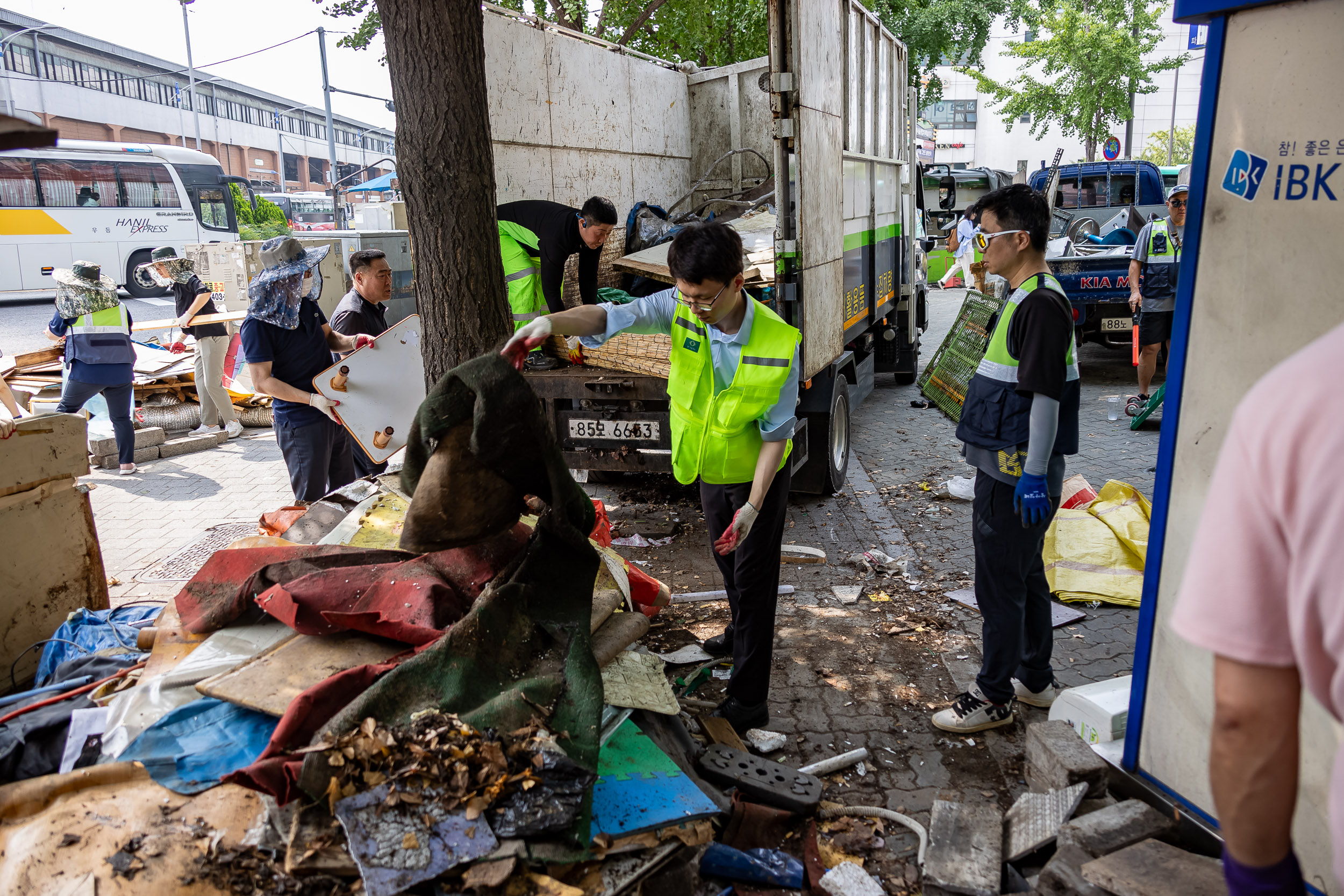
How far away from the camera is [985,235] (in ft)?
10.8

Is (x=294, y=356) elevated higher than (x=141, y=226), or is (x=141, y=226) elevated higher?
(x=141, y=226)

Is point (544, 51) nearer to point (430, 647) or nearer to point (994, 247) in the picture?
point (994, 247)

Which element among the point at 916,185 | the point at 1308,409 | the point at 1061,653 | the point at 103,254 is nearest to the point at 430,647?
the point at 1308,409

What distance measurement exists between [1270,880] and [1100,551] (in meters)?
3.78

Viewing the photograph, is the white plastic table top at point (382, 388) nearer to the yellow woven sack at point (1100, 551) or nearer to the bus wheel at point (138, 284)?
the yellow woven sack at point (1100, 551)

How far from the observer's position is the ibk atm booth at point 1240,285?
193 cm

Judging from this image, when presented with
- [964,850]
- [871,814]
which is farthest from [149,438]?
[964,850]

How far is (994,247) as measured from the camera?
3.18 metres

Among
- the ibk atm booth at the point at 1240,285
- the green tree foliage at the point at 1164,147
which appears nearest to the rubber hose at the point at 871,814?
the ibk atm booth at the point at 1240,285

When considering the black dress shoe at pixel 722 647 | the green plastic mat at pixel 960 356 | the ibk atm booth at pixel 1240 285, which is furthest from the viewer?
the green plastic mat at pixel 960 356

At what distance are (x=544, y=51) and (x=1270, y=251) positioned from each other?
5516mm

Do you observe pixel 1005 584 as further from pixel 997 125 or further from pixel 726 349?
pixel 997 125

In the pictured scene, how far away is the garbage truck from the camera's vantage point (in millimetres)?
5184

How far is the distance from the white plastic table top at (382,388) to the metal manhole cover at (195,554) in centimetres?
105
